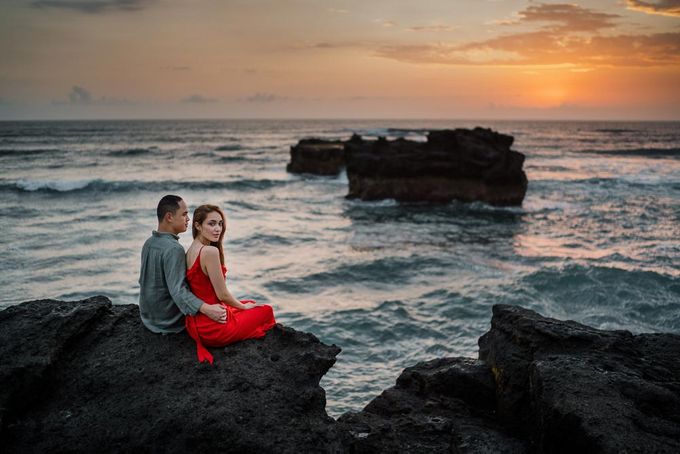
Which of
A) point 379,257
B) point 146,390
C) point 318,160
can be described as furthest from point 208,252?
point 318,160

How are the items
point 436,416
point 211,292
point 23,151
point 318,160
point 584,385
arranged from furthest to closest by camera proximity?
point 23,151 → point 318,160 → point 436,416 → point 211,292 → point 584,385

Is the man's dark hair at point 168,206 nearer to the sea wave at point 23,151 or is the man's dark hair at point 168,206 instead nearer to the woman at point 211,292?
the woman at point 211,292

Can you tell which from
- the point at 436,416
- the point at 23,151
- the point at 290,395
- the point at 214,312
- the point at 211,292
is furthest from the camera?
the point at 23,151

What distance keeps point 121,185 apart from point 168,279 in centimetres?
3223

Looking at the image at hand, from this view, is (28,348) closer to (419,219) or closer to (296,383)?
(296,383)

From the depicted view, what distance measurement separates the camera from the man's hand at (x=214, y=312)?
427 centimetres

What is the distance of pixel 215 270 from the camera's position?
4.38 metres

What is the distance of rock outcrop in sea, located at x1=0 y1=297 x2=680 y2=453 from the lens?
3729 millimetres

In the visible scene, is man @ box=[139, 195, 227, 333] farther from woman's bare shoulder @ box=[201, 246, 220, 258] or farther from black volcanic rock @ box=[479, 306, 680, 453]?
black volcanic rock @ box=[479, 306, 680, 453]

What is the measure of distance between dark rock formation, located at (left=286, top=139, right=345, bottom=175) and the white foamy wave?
55.5 ft

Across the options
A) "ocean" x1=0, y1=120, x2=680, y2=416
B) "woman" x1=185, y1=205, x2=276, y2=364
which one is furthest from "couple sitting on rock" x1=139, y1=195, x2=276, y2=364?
"ocean" x1=0, y1=120, x2=680, y2=416

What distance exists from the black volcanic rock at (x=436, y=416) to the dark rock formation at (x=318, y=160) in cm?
3787

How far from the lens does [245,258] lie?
635 inches

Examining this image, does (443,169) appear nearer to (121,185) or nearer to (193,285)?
(121,185)
